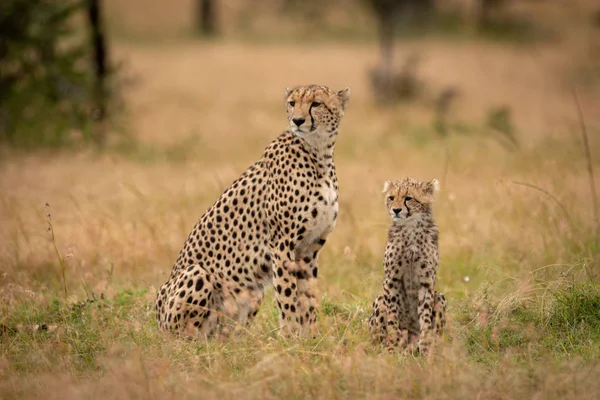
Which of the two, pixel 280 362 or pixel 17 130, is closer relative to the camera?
pixel 280 362

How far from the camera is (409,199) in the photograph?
14.9 ft

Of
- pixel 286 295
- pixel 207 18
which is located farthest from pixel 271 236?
pixel 207 18

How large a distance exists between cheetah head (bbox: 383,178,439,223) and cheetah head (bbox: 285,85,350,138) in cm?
48

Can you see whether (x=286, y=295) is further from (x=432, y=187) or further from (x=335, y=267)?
(x=335, y=267)

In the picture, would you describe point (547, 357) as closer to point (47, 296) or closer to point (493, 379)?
point (493, 379)

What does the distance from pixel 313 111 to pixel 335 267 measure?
213cm

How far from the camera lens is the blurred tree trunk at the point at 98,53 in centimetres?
1248

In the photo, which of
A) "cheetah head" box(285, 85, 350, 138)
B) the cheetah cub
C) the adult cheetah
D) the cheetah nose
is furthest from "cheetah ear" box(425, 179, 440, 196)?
the cheetah nose

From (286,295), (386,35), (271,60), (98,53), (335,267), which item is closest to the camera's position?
(286,295)

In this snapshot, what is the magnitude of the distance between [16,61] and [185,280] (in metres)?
8.99

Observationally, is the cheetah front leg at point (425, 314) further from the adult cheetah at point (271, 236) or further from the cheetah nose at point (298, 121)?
the cheetah nose at point (298, 121)

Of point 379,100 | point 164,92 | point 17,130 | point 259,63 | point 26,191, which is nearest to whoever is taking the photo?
point 26,191

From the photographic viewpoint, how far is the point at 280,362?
3.94 m

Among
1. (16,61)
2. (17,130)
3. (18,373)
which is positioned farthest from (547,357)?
(16,61)
